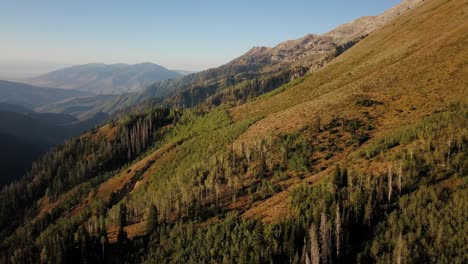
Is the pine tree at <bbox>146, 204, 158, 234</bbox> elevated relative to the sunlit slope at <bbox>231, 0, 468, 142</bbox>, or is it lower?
lower

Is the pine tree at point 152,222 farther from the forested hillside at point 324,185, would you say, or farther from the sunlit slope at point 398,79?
the sunlit slope at point 398,79

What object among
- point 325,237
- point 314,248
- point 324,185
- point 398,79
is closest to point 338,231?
point 325,237

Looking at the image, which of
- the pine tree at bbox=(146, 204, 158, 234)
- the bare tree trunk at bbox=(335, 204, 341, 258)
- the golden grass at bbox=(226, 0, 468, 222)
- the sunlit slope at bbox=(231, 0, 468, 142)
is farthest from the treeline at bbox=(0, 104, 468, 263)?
the sunlit slope at bbox=(231, 0, 468, 142)

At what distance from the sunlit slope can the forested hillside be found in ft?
2.39

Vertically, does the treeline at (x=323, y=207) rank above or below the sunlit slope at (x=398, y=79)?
below

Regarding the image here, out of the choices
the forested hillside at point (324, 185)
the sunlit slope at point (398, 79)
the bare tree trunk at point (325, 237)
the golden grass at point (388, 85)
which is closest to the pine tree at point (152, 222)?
the forested hillside at point (324, 185)

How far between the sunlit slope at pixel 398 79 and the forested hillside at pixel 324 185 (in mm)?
728

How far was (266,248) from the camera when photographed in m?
61.4

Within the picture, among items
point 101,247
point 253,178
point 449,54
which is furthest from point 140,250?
point 449,54

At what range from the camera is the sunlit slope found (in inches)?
3828

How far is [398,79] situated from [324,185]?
2696 inches

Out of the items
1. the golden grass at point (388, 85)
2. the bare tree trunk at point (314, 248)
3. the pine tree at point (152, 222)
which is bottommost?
the pine tree at point (152, 222)

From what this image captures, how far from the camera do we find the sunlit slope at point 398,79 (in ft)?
319

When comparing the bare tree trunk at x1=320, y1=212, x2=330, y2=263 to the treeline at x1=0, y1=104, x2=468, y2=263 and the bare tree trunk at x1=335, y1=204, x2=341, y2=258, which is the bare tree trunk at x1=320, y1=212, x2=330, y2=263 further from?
the bare tree trunk at x1=335, y1=204, x2=341, y2=258
